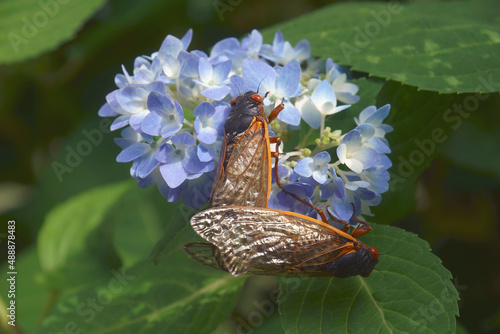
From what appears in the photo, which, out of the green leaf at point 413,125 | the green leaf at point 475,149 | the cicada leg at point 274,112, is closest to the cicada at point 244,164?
the cicada leg at point 274,112

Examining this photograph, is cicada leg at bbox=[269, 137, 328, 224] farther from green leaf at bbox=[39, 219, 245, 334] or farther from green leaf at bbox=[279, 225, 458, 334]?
green leaf at bbox=[39, 219, 245, 334]

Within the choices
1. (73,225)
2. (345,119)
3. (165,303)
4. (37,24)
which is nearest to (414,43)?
(345,119)

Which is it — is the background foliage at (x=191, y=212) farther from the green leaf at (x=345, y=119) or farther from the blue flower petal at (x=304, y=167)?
the blue flower petal at (x=304, y=167)

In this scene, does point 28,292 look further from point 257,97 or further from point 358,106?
point 358,106

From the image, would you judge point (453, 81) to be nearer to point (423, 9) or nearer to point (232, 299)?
point (423, 9)

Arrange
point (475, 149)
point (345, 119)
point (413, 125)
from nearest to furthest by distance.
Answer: point (345, 119) → point (413, 125) → point (475, 149)

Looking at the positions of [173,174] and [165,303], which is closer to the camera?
[173,174]
